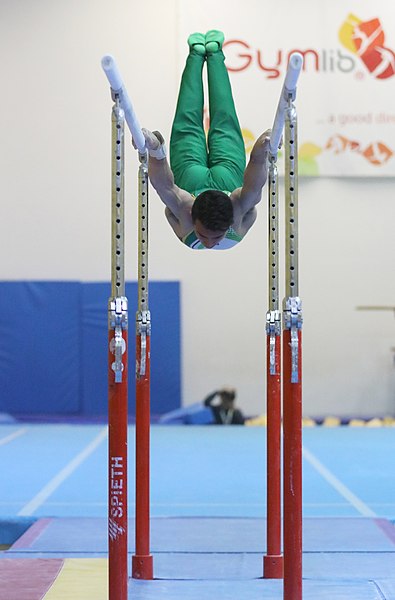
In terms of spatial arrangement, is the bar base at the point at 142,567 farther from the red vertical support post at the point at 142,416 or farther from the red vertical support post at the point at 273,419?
the red vertical support post at the point at 273,419

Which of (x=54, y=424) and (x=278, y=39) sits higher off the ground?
(x=278, y=39)

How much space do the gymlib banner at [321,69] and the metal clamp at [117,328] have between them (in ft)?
23.4

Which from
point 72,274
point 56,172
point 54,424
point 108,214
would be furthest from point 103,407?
point 56,172

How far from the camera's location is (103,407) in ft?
31.7

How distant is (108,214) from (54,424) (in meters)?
2.62

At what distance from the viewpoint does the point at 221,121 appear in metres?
4.49

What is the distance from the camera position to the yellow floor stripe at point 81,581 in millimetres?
3217

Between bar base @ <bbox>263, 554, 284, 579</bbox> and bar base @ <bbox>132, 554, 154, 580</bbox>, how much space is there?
524 mm

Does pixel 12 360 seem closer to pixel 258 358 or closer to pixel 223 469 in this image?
pixel 258 358

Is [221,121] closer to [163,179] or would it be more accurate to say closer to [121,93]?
[163,179]

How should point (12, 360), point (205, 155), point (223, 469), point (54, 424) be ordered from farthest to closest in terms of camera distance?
point (12, 360) < point (54, 424) < point (223, 469) < point (205, 155)

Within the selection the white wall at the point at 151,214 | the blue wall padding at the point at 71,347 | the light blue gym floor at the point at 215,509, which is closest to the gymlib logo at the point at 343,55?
the white wall at the point at 151,214

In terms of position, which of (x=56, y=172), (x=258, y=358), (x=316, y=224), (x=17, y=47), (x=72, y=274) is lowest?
(x=258, y=358)

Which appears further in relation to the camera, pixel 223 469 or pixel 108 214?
pixel 108 214
